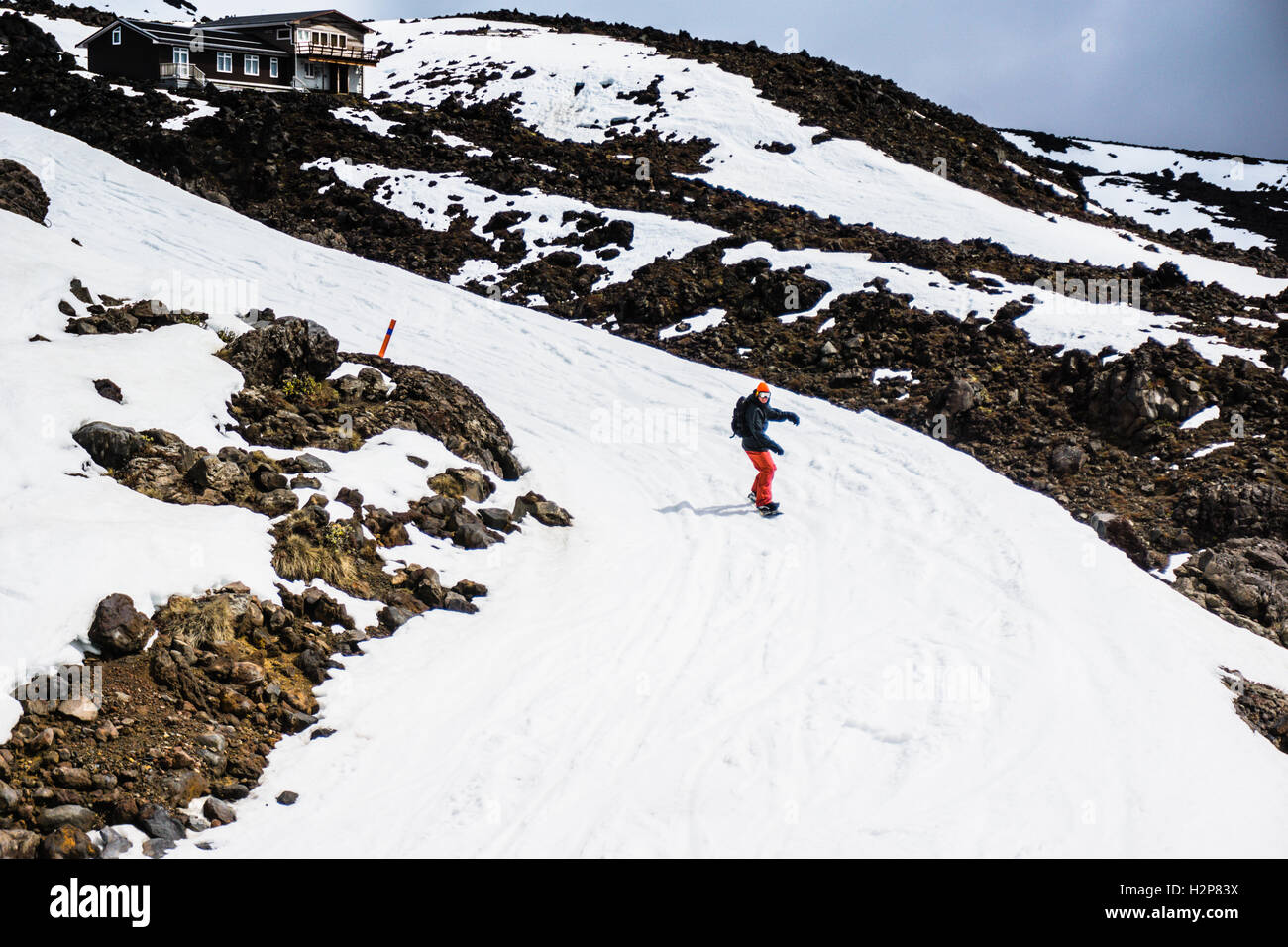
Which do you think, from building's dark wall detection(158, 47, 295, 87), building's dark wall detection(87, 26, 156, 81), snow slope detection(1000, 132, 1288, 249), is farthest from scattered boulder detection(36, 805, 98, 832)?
building's dark wall detection(158, 47, 295, 87)

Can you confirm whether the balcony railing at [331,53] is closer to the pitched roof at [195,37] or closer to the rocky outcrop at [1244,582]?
the pitched roof at [195,37]

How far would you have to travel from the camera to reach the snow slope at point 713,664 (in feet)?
22.1

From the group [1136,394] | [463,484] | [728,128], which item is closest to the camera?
[463,484]

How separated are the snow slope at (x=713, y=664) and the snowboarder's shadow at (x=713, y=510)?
0.20 feet

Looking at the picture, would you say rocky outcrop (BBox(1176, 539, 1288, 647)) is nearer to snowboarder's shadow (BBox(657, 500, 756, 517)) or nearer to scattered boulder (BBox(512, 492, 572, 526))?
snowboarder's shadow (BBox(657, 500, 756, 517))

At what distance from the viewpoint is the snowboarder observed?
45.8 feet

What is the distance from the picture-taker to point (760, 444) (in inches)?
552

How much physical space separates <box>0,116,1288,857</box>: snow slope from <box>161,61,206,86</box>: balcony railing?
146ft

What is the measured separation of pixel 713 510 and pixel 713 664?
498cm

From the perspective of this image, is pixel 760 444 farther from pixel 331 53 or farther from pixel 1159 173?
pixel 1159 173

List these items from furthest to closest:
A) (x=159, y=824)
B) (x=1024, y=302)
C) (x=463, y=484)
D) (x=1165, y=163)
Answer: (x=1165, y=163) < (x=1024, y=302) < (x=463, y=484) < (x=159, y=824)

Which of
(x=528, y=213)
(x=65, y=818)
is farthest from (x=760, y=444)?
(x=528, y=213)

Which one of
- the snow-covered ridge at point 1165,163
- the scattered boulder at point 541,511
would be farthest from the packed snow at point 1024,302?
the snow-covered ridge at point 1165,163

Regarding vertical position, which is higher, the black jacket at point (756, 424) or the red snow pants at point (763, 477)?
the black jacket at point (756, 424)
